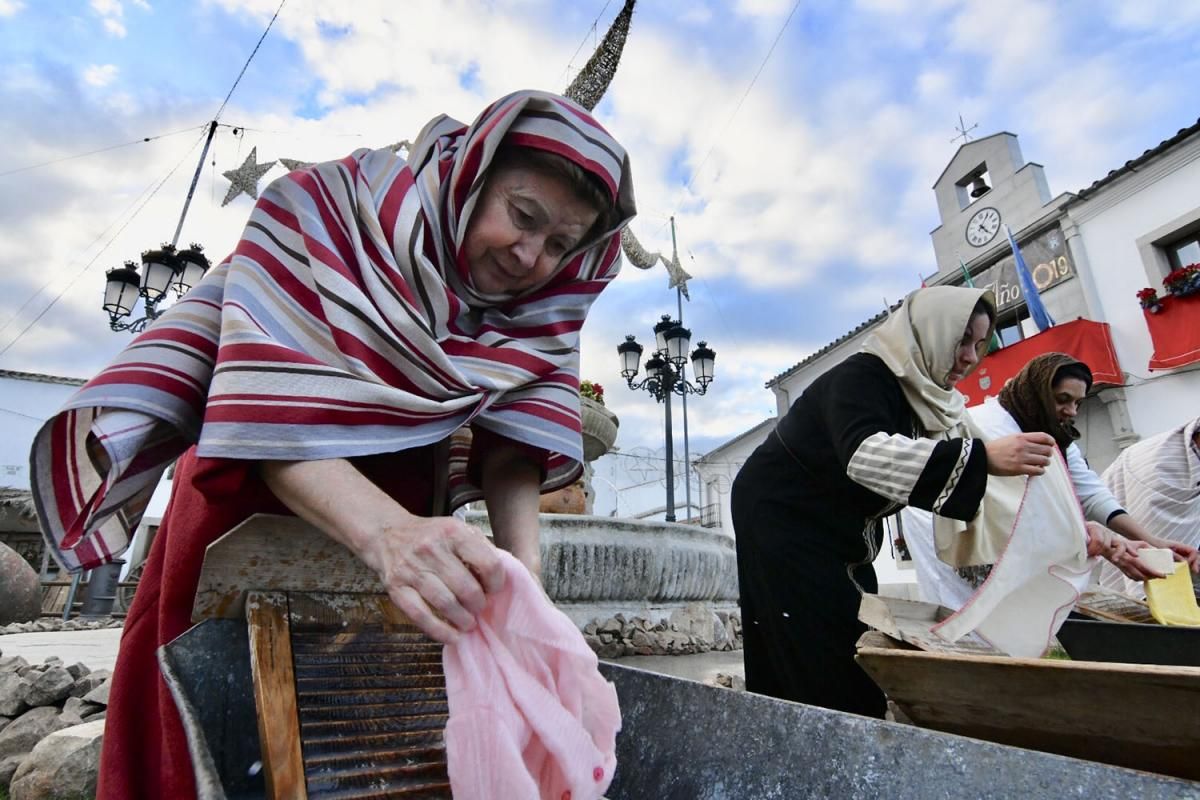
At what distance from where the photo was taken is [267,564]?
3.36ft

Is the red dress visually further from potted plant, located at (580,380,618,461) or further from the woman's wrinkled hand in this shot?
potted plant, located at (580,380,618,461)

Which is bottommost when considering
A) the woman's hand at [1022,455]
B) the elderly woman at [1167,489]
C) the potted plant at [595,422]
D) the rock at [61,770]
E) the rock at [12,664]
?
the rock at [61,770]

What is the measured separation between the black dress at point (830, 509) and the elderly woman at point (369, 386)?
963 millimetres

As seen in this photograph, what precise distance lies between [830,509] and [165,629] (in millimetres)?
1788

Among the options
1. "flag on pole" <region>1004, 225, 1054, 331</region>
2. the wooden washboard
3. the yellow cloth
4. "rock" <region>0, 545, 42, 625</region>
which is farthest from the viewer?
Result: "flag on pole" <region>1004, 225, 1054, 331</region>

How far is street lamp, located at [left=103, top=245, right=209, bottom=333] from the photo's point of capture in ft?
25.8

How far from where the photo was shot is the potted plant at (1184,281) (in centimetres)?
936

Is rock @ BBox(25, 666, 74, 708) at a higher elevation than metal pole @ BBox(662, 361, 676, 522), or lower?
lower

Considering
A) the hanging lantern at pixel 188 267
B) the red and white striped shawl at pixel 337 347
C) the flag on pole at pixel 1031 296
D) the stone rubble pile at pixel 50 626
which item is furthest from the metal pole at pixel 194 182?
the flag on pole at pixel 1031 296

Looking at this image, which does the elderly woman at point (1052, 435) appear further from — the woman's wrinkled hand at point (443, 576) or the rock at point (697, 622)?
the woman's wrinkled hand at point (443, 576)

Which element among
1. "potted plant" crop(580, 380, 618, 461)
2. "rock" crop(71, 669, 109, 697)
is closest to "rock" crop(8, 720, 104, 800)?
"rock" crop(71, 669, 109, 697)

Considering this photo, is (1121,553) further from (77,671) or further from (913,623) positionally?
(77,671)

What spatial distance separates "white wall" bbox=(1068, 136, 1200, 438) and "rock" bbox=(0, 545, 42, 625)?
16.0 meters

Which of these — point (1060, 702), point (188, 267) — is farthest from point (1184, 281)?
point (188, 267)
